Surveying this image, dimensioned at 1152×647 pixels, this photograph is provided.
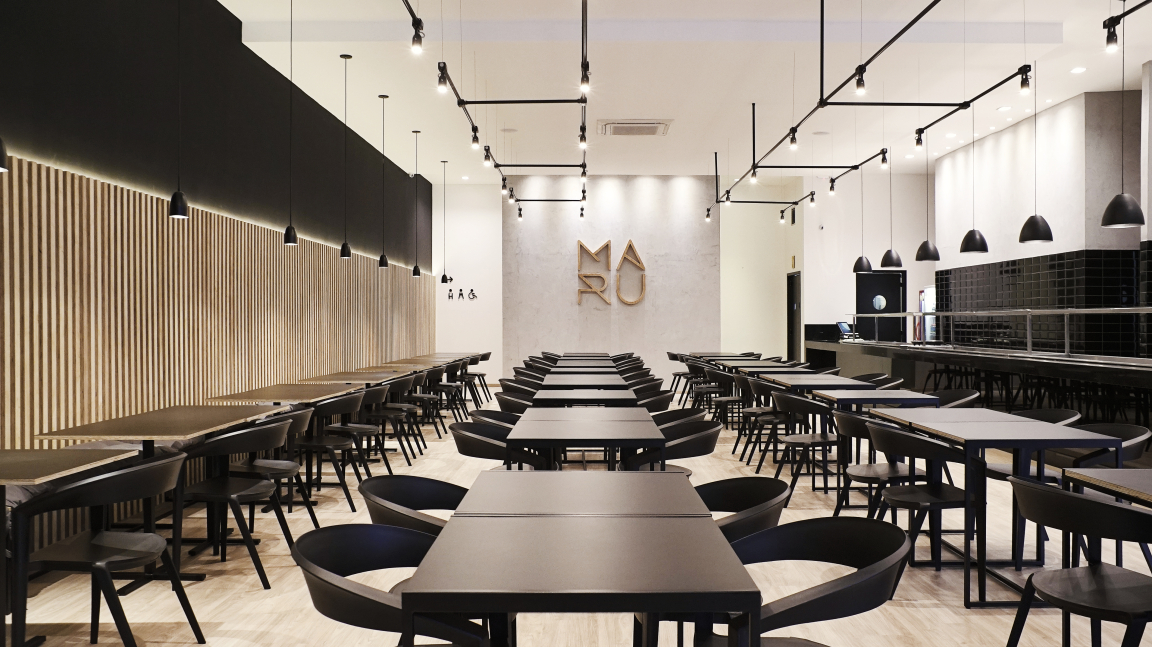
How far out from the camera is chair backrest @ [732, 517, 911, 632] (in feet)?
5.98

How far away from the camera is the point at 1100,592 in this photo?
8.29ft

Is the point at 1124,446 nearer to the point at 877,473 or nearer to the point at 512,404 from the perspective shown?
the point at 877,473

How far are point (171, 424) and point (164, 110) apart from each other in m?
2.92

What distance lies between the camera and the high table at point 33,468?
286cm

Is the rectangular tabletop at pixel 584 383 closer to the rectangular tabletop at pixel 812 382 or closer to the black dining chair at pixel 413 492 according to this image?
the rectangular tabletop at pixel 812 382

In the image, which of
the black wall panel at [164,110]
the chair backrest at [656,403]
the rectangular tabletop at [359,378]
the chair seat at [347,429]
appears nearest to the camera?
the black wall panel at [164,110]

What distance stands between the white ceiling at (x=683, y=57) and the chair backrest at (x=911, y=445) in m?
4.77

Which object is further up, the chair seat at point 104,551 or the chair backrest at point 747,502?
the chair backrest at point 747,502

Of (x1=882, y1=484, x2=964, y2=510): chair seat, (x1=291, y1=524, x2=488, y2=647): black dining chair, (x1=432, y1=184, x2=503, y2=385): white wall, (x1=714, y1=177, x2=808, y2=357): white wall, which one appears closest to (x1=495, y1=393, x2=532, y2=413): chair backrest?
(x1=882, y1=484, x2=964, y2=510): chair seat

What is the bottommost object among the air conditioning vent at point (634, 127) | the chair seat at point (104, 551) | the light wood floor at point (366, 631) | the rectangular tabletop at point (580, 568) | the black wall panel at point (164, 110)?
the light wood floor at point (366, 631)

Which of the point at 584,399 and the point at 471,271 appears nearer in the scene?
the point at 584,399

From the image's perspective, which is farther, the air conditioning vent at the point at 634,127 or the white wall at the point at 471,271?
the white wall at the point at 471,271

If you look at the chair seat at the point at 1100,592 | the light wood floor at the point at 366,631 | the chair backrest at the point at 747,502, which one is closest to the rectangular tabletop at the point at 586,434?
the chair backrest at the point at 747,502

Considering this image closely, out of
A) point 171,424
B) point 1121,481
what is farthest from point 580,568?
point 171,424
